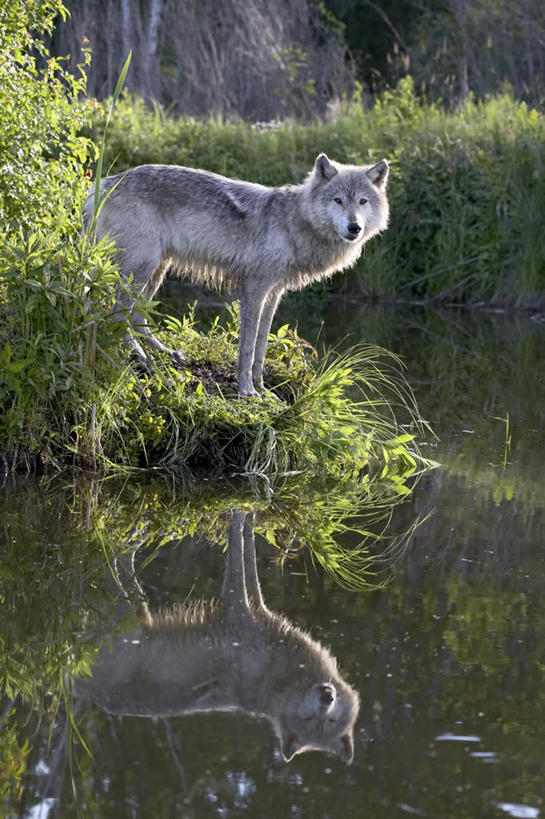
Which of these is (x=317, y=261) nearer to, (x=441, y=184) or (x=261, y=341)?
(x=261, y=341)

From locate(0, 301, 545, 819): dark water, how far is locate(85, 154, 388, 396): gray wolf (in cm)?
159

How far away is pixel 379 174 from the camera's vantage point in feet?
25.9

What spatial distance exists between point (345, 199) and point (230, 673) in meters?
4.29

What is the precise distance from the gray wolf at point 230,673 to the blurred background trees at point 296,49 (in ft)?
53.8

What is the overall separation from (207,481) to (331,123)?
12.6 m

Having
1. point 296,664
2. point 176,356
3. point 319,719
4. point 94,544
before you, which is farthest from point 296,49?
point 319,719

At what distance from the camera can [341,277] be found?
58.5 feet

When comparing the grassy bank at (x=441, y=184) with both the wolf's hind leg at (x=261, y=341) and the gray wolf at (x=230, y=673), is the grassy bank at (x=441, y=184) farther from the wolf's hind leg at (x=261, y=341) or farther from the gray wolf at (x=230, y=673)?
the gray wolf at (x=230, y=673)

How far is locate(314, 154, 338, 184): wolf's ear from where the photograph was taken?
774 centimetres

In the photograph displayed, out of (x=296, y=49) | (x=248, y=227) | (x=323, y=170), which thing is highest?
(x=296, y=49)

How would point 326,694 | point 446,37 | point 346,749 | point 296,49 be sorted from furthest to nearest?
point 446,37, point 296,49, point 326,694, point 346,749

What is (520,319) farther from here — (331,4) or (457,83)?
(331,4)

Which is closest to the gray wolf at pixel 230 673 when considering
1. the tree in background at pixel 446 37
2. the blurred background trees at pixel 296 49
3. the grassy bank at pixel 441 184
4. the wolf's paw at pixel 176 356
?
the wolf's paw at pixel 176 356

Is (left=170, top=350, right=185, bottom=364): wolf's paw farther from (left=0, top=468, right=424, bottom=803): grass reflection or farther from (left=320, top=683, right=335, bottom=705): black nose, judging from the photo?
(left=320, top=683, right=335, bottom=705): black nose
